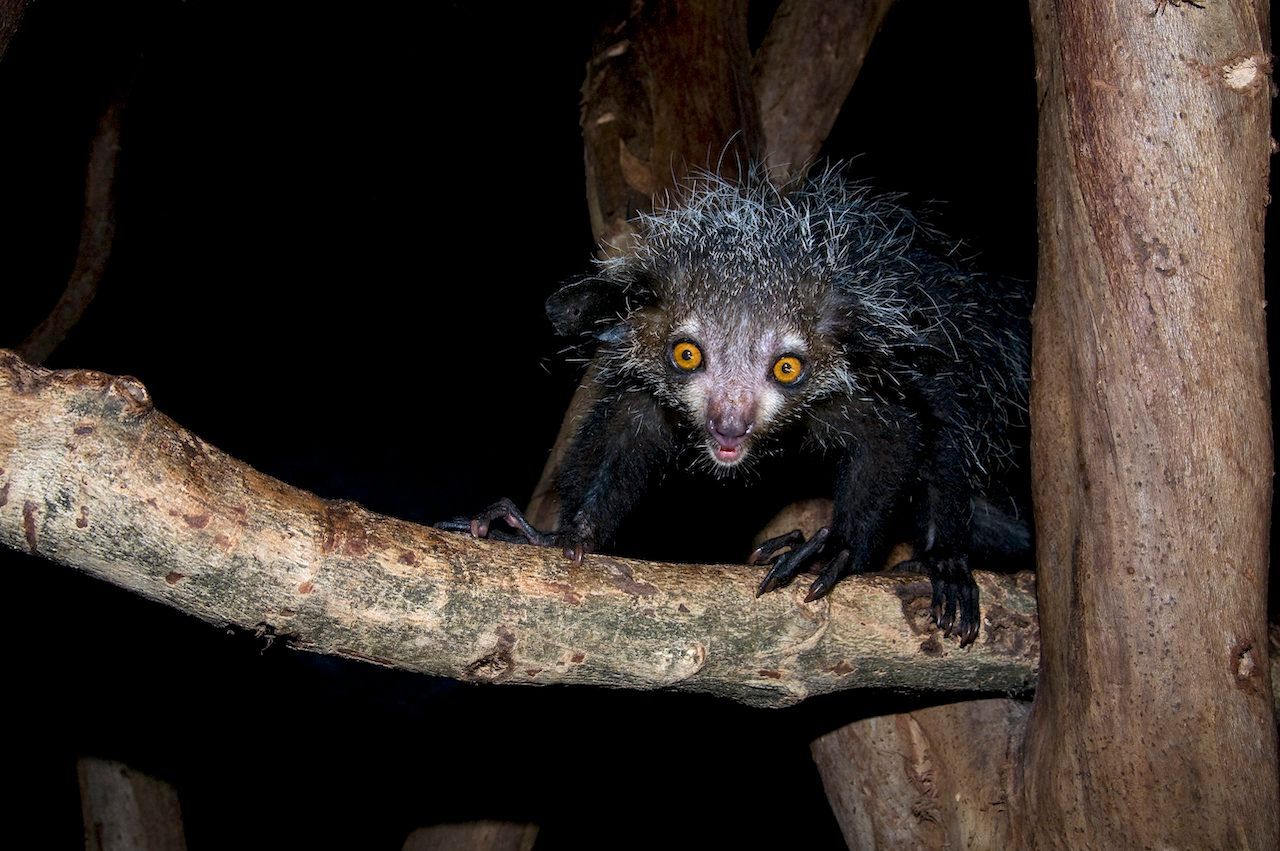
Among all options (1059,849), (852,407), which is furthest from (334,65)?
(1059,849)

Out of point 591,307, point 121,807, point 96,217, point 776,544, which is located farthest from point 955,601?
point 96,217

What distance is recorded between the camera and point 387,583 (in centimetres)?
194

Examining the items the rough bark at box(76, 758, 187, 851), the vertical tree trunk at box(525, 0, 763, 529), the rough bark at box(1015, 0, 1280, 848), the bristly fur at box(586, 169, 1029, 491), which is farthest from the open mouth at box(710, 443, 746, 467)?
the rough bark at box(76, 758, 187, 851)

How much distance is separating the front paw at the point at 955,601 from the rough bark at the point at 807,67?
2192mm

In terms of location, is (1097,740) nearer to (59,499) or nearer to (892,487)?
(892,487)

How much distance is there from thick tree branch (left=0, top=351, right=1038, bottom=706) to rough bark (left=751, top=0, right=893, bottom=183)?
243cm

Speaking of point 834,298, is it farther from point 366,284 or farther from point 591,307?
point 366,284

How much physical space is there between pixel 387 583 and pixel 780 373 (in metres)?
1.73

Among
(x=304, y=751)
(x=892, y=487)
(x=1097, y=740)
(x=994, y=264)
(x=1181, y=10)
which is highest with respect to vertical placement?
(x=994, y=264)

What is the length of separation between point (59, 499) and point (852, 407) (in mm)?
2348

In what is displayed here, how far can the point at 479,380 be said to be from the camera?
19.4 ft

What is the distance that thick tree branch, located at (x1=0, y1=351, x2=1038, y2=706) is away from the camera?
5.52 feet

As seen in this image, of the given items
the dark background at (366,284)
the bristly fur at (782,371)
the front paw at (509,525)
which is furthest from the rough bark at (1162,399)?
the dark background at (366,284)

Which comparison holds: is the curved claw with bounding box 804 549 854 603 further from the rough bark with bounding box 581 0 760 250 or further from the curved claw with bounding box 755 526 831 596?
the rough bark with bounding box 581 0 760 250
